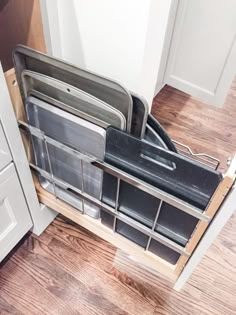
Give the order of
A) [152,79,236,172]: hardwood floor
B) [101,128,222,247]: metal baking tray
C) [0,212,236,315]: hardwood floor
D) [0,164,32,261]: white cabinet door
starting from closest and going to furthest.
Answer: [101,128,222,247]: metal baking tray < [0,164,32,261]: white cabinet door < [0,212,236,315]: hardwood floor < [152,79,236,172]: hardwood floor

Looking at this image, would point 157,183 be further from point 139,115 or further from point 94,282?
point 94,282

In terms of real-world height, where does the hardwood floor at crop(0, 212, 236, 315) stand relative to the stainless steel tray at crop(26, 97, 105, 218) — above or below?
below

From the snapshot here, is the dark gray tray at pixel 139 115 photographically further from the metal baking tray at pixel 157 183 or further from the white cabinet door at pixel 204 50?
the white cabinet door at pixel 204 50

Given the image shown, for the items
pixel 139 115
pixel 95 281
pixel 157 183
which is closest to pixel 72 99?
pixel 139 115

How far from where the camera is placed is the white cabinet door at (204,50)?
1314 millimetres

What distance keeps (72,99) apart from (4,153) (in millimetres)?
225

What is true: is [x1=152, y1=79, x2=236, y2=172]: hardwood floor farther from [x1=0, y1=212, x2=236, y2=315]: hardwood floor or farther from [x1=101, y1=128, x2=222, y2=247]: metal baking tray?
[x1=101, y1=128, x2=222, y2=247]: metal baking tray

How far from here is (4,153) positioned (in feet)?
2.27

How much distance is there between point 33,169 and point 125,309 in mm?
551

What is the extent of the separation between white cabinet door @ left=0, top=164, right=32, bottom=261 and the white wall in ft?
1.26

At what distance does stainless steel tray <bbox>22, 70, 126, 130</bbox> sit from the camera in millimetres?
598

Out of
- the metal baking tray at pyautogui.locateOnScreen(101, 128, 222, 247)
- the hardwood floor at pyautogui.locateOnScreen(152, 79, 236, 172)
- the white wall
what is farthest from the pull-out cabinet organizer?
the hardwood floor at pyautogui.locateOnScreen(152, 79, 236, 172)

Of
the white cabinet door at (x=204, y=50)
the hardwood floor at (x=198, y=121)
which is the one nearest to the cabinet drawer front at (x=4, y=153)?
the hardwood floor at (x=198, y=121)

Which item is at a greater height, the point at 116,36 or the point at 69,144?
the point at 116,36
